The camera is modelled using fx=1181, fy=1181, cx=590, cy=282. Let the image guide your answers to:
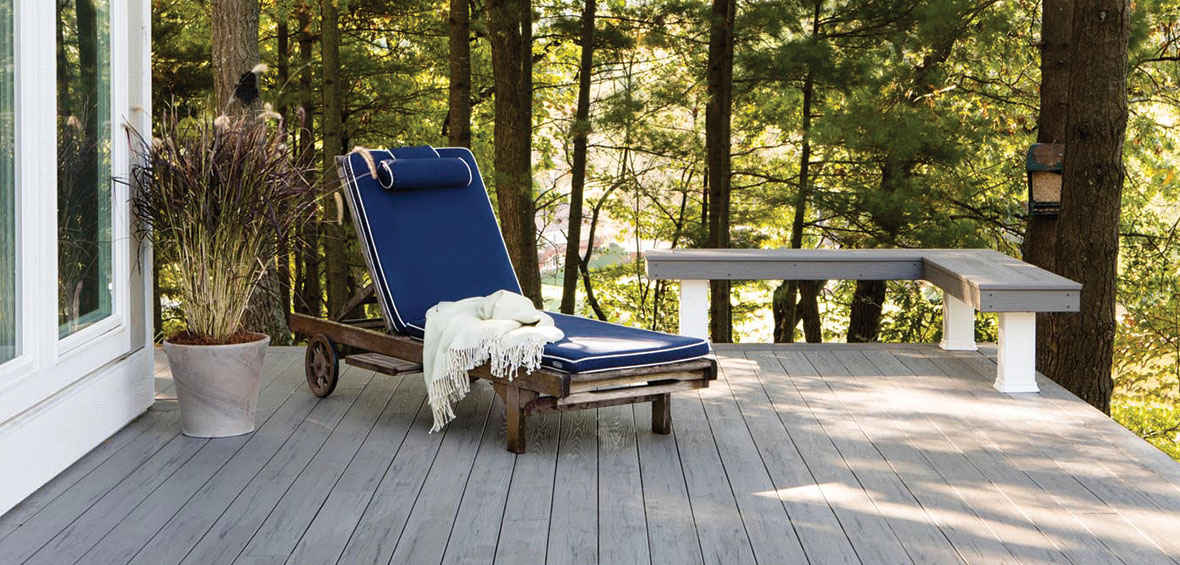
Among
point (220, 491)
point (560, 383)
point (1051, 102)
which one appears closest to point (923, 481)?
point (560, 383)

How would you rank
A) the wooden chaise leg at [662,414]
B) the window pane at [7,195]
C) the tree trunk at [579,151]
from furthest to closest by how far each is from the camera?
1. the tree trunk at [579,151]
2. the wooden chaise leg at [662,414]
3. the window pane at [7,195]

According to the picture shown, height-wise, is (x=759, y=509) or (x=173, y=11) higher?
(x=173, y=11)

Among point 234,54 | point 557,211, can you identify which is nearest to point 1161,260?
point 557,211

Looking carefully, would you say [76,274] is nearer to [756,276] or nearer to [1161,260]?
[756,276]

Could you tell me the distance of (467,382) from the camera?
4438mm

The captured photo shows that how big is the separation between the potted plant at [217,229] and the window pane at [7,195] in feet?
2.60

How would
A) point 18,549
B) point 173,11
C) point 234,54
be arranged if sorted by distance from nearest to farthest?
point 18,549
point 234,54
point 173,11

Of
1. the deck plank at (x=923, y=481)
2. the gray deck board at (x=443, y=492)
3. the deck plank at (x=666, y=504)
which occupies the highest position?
the deck plank at (x=923, y=481)

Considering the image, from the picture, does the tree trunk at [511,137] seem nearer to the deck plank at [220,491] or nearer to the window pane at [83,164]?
the deck plank at [220,491]

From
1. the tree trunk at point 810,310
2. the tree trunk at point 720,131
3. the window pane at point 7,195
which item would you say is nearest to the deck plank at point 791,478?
the window pane at point 7,195

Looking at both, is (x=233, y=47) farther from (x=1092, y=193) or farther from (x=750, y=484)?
(x=1092, y=193)

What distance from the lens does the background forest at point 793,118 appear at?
32.3 feet

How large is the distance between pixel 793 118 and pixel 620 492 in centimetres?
780

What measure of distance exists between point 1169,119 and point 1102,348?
265 inches
